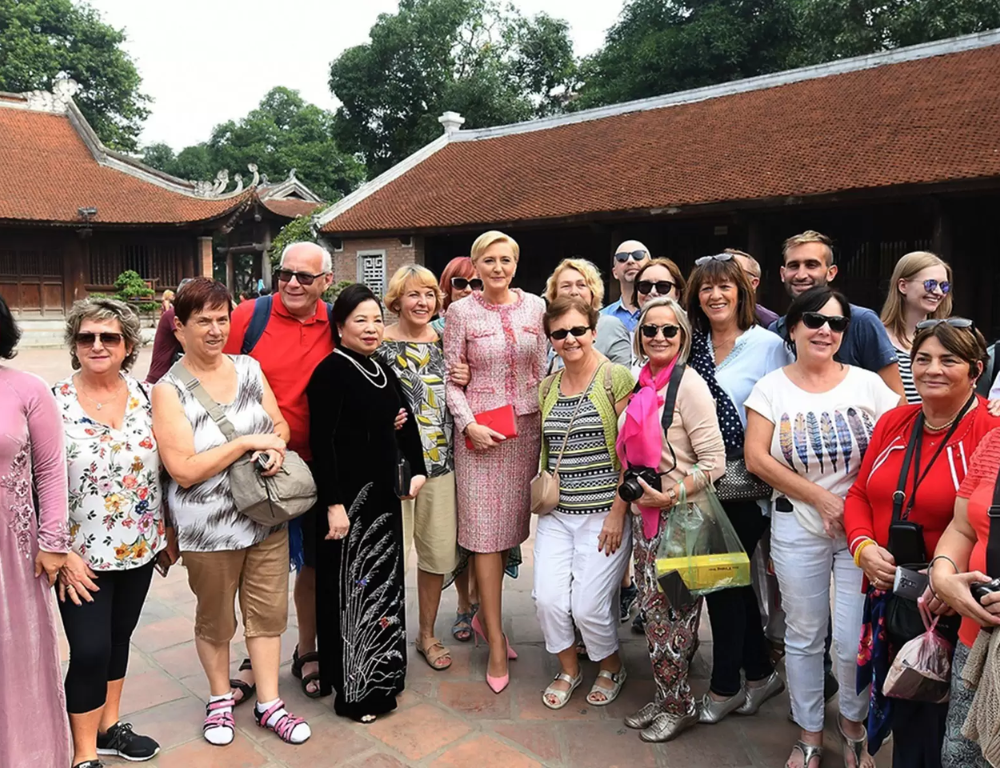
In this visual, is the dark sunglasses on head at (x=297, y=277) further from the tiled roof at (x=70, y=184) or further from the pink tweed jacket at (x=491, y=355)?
the tiled roof at (x=70, y=184)

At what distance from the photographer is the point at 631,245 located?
14.0ft

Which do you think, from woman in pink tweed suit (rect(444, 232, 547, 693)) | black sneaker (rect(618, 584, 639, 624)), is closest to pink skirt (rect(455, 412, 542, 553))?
woman in pink tweed suit (rect(444, 232, 547, 693))

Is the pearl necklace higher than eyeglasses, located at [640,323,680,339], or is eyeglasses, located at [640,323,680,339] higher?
eyeglasses, located at [640,323,680,339]

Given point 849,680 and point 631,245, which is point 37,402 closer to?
point 849,680

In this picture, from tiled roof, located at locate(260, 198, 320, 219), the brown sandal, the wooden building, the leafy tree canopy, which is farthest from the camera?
the leafy tree canopy

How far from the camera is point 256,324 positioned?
10.2 ft

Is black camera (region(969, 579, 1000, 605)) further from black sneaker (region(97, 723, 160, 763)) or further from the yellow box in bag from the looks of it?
black sneaker (region(97, 723, 160, 763))

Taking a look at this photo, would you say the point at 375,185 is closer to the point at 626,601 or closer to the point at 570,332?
the point at 626,601

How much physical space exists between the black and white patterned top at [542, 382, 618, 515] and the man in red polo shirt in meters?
1.05

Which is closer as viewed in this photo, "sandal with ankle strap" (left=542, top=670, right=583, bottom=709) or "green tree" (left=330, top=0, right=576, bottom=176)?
"sandal with ankle strap" (left=542, top=670, right=583, bottom=709)

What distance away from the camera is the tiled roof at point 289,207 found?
2612 centimetres

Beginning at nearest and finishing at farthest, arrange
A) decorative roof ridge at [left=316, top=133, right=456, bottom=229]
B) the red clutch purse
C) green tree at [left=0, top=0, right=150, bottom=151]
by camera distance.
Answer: the red clutch purse, decorative roof ridge at [left=316, top=133, right=456, bottom=229], green tree at [left=0, top=0, right=150, bottom=151]

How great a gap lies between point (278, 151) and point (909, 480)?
151 feet

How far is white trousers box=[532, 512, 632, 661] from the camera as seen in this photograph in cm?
301
